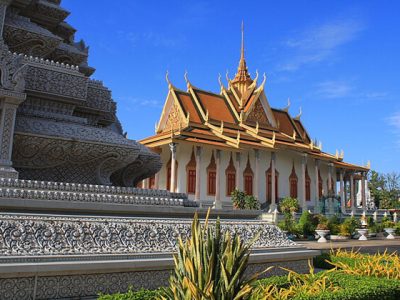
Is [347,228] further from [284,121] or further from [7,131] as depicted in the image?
[7,131]

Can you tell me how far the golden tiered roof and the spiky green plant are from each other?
2170cm

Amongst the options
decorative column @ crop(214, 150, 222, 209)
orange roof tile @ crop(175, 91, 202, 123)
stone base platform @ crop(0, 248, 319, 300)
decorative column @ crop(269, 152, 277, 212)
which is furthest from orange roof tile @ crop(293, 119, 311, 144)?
stone base platform @ crop(0, 248, 319, 300)

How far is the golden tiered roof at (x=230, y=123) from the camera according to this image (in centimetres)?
2623

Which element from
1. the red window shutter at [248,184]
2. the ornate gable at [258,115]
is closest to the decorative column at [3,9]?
the red window shutter at [248,184]

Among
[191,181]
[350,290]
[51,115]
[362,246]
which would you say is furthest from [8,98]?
[191,181]

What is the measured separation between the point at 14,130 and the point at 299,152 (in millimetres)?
27253

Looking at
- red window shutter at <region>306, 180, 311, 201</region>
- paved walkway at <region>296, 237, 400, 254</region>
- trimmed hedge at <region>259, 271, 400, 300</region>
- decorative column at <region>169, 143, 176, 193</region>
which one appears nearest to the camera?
trimmed hedge at <region>259, 271, 400, 300</region>

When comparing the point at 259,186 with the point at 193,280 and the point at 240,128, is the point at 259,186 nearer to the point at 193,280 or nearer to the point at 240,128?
the point at 240,128

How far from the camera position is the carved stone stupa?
15.8 ft

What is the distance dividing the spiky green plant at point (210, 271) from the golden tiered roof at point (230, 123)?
2170 cm

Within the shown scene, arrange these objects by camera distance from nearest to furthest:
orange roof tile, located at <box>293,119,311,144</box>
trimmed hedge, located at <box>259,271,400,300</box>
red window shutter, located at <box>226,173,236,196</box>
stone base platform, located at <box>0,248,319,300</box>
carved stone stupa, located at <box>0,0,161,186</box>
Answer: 1. stone base platform, located at <box>0,248,319,300</box>
2. trimmed hedge, located at <box>259,271,400,300</box>
3. carved stone stupa, located at <box>0,0,161,186</box>
4. red window shutter, located at <box>226,173,236,196</box>
5. orange roof tile, located at <box>293,119,311,144</box>

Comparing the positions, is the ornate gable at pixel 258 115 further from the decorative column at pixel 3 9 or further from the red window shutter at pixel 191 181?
the decorative column at pixel 3 9

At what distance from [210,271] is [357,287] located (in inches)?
83.8

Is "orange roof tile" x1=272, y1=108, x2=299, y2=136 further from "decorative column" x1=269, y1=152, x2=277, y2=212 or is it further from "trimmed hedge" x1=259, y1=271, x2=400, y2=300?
"trimmed hedge" x1=259, y1=271, x2=400, y2=300
